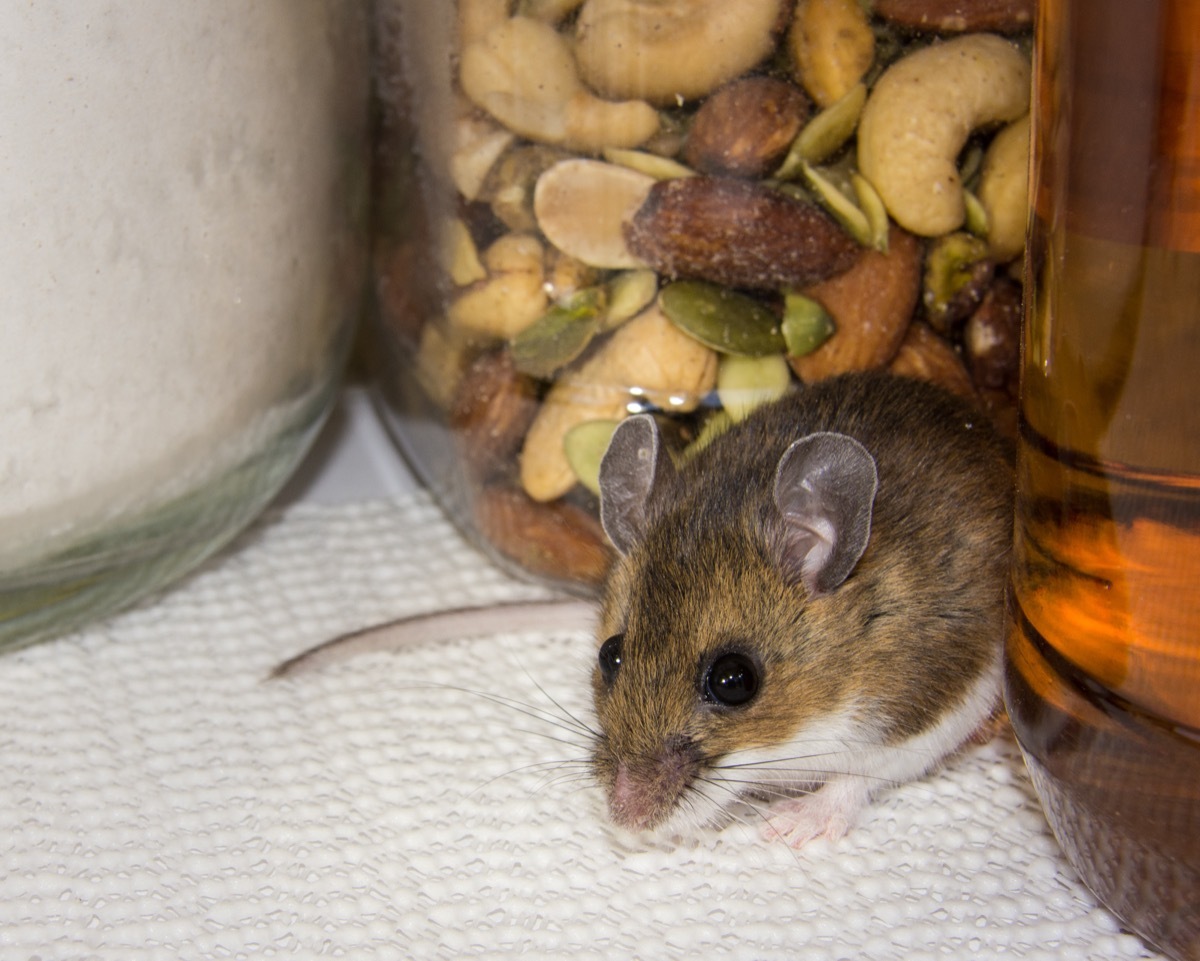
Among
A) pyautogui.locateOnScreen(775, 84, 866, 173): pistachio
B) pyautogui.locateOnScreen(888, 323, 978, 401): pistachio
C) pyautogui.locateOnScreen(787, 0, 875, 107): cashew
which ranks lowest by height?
pyautogui.locateOnScreen(888, 323, 978, 401): pistachio

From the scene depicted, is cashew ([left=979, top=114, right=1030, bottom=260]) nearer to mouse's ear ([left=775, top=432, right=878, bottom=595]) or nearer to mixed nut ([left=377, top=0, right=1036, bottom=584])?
mixed nut ([left=377, top=0, right=1036, bottom=584])

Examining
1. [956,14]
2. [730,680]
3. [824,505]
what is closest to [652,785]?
[730,680]

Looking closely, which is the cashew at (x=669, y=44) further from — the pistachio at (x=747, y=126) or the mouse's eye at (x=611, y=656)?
the mouse's eye at (x=611, y=656)

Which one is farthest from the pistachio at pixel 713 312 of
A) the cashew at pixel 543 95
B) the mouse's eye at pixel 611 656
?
the mouse's eye at pixel 611 656

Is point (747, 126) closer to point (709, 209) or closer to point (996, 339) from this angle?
point (709, 209)

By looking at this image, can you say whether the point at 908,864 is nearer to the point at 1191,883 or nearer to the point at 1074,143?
the point at 1191,883

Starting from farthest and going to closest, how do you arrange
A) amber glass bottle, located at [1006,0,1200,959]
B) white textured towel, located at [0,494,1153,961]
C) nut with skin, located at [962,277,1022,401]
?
nut with skin, located at [962,277,1022,401], white textured towel, located at [0,494,1153,961], amber glass bottle, located at [1006,0,1200,959]

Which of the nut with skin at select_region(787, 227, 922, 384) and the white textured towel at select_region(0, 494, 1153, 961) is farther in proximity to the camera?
the nut with skin at select_region(787, 227, 922, 384)

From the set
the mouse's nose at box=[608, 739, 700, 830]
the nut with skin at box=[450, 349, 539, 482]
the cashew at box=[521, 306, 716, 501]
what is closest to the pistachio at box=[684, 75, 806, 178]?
the cashew at box=[521, 306, 716, 501]
